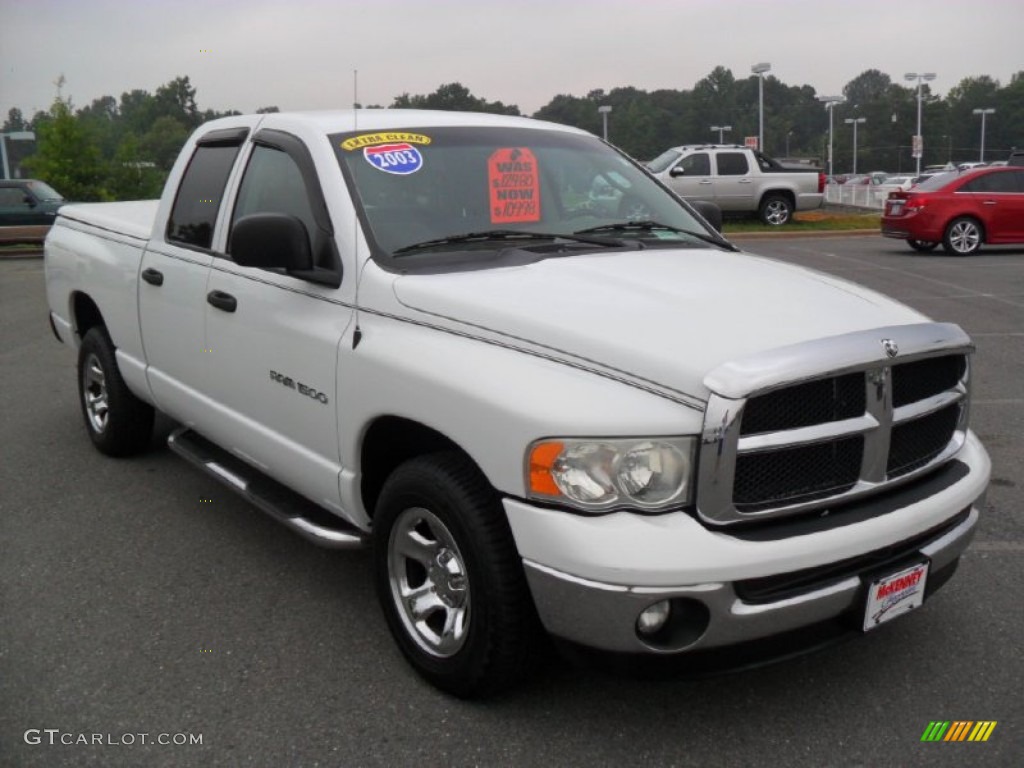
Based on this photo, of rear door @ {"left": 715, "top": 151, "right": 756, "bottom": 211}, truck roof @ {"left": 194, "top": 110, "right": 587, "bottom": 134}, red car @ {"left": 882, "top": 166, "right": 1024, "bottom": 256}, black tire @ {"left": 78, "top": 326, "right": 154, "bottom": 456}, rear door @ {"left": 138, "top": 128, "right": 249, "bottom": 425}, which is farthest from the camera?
rear door @ {"left": 715, "top": 151, "right": 756, "bottom": 211}

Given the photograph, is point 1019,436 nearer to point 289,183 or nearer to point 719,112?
point 289,183

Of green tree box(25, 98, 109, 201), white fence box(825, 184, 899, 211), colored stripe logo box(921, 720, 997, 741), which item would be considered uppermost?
green tree box(25, 98, 109, 201)

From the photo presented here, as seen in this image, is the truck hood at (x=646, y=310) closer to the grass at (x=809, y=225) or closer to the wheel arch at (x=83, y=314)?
the wheel arch at (x=83, y=314)

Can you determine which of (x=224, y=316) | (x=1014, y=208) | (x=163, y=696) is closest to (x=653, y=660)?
(x=163, y=696)

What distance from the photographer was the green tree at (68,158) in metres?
26.2

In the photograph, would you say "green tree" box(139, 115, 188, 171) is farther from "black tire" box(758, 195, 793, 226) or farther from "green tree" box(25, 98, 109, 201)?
"black tire" box(758, 195, 793, 226)

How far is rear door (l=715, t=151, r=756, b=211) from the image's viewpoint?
76.4ft

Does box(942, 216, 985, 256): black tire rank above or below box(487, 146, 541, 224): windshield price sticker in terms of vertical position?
below

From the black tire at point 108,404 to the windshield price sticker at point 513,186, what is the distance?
8.88 feet

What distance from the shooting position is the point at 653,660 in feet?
8.95

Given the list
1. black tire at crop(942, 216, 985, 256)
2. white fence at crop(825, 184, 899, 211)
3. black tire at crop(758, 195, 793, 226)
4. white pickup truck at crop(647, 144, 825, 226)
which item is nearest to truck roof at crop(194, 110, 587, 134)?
black tire at crop(942, 216, 985, 256)

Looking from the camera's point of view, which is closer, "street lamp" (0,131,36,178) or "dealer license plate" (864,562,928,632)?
"dealer license plate" (864,562,928,632)

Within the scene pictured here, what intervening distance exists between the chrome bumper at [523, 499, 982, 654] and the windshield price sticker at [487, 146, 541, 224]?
162cm

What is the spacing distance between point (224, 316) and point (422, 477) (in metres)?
1.55
